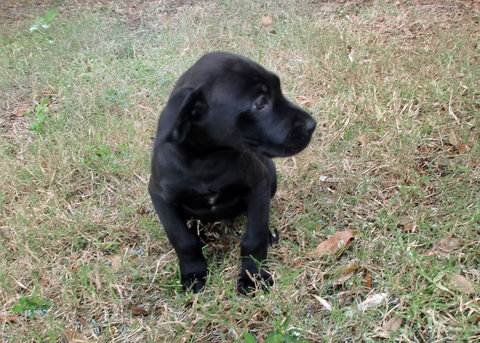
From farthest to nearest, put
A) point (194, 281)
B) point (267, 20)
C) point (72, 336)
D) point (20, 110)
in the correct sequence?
point (267, 20) → point (20, 110) → point (194, 281) → point (72, 336)

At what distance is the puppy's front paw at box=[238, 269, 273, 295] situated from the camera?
109 inches

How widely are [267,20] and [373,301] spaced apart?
411 cm

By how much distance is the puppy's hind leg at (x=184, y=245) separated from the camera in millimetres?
2717

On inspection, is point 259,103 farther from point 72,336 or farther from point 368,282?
point 72,336

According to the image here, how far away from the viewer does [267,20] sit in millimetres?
5773

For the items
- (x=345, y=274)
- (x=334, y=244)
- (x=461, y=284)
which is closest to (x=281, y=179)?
(x=334, y=244)

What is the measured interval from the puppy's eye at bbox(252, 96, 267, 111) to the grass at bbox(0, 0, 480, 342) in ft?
3.35

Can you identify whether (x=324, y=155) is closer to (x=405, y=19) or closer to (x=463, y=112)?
(x=463, y=112)

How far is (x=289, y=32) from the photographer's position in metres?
5.43

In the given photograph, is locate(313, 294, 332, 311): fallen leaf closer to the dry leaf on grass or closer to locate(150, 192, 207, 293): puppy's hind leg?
the dry leaf on grass

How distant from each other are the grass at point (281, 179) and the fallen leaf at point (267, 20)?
0.23 ft

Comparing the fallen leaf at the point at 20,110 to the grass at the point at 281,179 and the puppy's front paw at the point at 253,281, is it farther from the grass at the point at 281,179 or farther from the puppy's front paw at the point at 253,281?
the puppy's front paw at the point at 253,281

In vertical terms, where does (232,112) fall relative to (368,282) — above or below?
above

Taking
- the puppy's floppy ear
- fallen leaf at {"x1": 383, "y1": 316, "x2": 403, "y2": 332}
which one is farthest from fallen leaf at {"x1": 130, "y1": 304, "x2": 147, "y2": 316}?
fallen leaf at {"x1": 383, "y1": 316, "x2": 403, "y2": 332}
